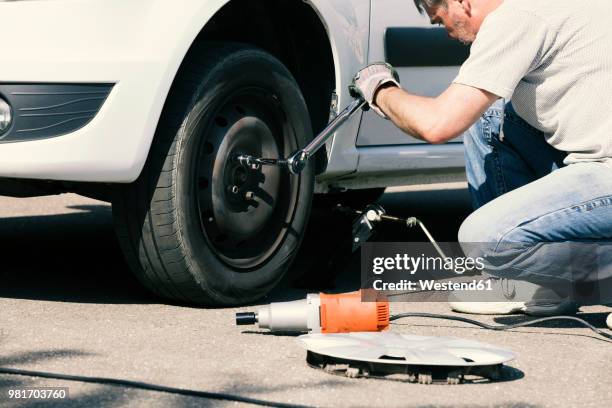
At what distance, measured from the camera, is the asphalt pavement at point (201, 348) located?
2750mm

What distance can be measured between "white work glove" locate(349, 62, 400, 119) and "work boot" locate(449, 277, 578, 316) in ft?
2.12

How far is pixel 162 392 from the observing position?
2729mm

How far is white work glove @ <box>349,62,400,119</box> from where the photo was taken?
3508mm

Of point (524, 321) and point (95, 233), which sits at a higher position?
point (95, 233)

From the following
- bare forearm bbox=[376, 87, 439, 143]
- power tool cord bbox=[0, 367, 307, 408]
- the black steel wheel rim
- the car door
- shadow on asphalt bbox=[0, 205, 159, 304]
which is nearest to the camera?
power tool cord bbox=[0, 367, 307, 408]

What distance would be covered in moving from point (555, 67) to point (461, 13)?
31cm

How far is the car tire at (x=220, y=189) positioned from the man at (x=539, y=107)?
0.32 metres

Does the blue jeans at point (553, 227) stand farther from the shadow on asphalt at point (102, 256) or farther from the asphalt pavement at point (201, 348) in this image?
the shadow on asphalt at point (102, 256)

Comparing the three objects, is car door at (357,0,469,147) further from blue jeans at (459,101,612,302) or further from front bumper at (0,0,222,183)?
front bumper at (0,0,222,183)

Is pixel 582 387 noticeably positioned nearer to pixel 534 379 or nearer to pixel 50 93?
pixel 534 379

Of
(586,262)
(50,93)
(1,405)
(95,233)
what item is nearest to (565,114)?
(586,262)

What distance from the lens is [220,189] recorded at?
361 centimetres

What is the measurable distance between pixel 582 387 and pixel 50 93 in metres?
1.58

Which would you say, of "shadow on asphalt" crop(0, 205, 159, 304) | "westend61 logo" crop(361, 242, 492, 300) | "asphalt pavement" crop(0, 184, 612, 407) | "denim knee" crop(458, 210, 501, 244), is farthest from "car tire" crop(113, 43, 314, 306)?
"denim knee" crop(458, 210, 501, 244)
